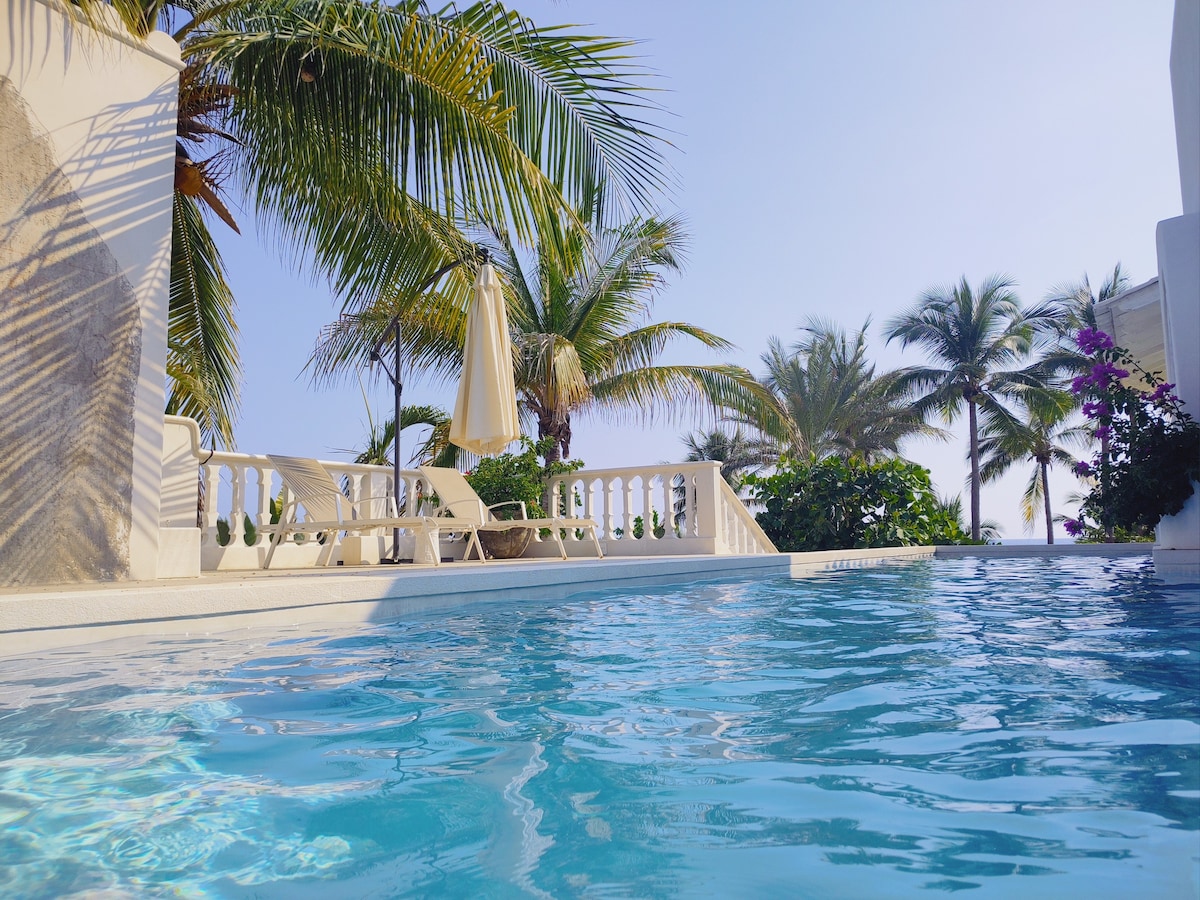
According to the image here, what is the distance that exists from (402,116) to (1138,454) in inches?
244

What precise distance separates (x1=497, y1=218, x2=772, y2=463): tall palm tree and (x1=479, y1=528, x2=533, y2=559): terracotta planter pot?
122 inches

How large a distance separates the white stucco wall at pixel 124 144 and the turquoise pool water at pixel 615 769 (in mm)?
2506

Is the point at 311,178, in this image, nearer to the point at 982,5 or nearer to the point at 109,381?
the point at 109,381

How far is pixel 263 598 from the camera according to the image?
4621 millimetres

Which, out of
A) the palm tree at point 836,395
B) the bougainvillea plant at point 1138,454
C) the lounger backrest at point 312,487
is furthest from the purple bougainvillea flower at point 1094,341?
the palm tree at point 836,395

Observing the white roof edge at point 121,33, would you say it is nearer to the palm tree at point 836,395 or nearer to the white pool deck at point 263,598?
the white pool deck at point 263,598

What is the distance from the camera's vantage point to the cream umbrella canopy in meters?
8.78

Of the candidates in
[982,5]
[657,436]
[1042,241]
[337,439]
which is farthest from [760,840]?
[1042,241]

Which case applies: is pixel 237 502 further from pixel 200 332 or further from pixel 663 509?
pixel 663 509

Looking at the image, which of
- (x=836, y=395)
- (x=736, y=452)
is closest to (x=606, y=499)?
(x=836, y=395)

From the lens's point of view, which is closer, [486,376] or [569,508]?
[486,376]

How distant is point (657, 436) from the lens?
15.4 meters

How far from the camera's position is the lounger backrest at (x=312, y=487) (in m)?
8.24

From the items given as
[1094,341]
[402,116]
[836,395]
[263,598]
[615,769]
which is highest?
[836,395]
